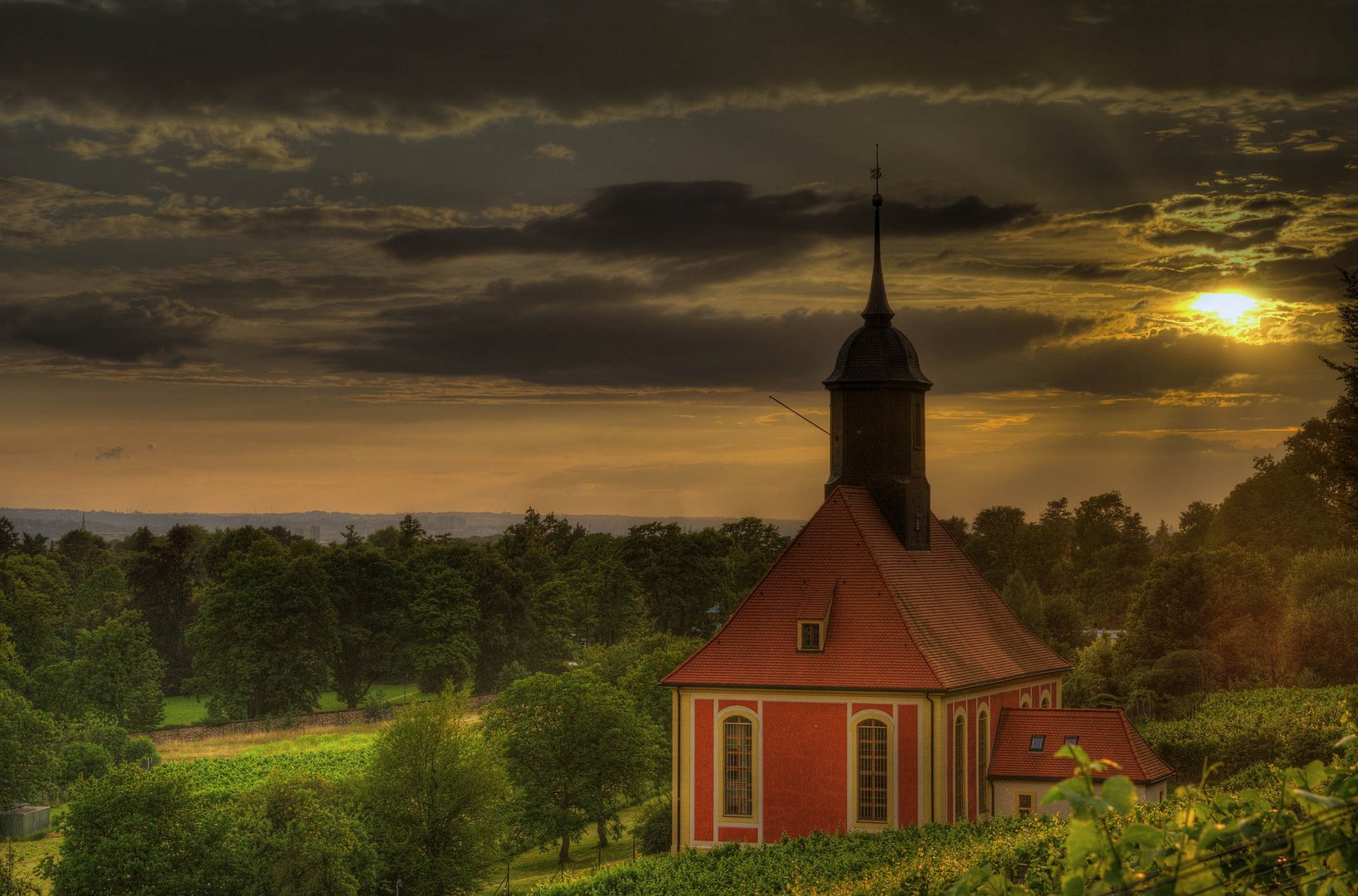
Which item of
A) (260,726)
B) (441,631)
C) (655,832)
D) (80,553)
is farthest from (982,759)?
(80,553)

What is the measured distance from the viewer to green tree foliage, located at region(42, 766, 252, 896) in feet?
117

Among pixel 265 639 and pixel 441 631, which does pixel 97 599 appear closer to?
pixel 265 639

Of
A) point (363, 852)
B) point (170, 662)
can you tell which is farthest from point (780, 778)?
point (170, 662)

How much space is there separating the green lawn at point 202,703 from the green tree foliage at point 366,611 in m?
1.48

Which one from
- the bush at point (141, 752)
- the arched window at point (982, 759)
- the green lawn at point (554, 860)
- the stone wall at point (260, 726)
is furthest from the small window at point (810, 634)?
the stone wall at point (260, 726)

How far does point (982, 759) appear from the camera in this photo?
33.0 metres

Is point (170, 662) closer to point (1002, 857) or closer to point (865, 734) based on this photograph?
point (865, 734)

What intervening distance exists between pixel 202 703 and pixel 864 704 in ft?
213

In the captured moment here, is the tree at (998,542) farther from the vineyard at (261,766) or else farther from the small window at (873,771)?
the small window at (873,771)

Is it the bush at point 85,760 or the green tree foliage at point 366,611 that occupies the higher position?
the green tree foliage at point 366,611

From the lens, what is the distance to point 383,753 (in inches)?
1674

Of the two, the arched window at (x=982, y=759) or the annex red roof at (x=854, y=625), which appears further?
the arched window at (x=982, y=759)

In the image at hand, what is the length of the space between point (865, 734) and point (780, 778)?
82.3 inches

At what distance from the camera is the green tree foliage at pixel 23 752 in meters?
54.2
